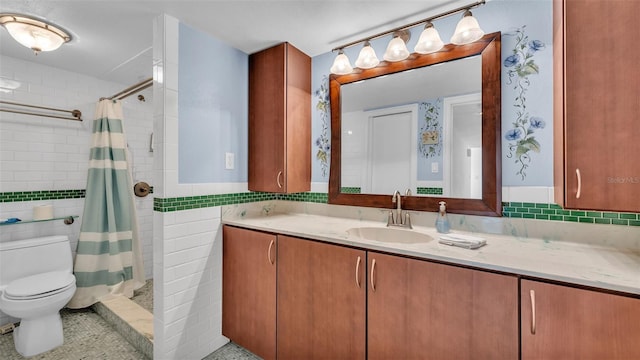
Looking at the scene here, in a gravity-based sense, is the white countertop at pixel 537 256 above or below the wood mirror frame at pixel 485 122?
below

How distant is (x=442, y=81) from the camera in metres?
1.59

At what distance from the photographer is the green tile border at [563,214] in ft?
3.80

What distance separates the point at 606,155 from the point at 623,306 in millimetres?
512

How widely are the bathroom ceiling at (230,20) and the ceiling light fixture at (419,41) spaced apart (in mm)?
49

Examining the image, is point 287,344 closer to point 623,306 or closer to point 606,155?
point 623,306

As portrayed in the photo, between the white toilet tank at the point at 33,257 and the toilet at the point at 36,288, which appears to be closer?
Answer: the toilet at the point at 36,288

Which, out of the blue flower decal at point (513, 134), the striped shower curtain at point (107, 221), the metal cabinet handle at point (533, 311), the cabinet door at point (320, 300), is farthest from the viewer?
the striped shower curtain at point (107, 221)

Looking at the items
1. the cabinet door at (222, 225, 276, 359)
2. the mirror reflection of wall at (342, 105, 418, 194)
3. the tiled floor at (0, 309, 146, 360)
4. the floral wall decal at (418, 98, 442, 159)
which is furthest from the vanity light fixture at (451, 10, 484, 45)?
the tiled floor at (0, 309, 146, 360)

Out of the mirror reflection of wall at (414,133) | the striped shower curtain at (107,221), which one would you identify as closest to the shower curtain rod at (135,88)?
the striped shower curtain at (107,221)

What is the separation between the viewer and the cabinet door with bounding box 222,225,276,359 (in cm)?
159

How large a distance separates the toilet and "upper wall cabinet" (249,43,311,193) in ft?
5.11

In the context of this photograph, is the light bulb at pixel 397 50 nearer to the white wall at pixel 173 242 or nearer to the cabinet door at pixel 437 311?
the cabinet door at pixel 437 311

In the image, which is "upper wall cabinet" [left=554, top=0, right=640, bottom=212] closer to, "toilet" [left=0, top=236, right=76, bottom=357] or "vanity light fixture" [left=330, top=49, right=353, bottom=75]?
"vanity light fixture" [left=330, top=49, right=353, bottom=75]

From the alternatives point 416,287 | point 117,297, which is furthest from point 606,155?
point 117,297
